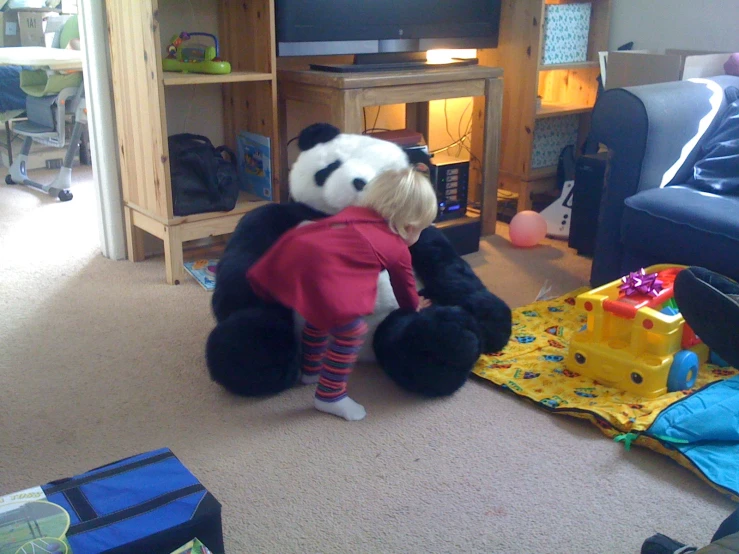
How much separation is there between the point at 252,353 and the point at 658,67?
1.96 metres

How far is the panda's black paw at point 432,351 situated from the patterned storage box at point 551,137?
170cm

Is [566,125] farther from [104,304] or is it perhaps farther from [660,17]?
[104,304]

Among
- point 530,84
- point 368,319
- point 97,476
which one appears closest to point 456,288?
point 368,319

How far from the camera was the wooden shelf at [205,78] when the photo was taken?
2381 mm

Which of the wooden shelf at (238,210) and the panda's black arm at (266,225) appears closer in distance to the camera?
the panda's black arm at (266,225)

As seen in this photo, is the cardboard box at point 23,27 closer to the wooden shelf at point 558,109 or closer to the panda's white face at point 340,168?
the wooden shelf at point 558,109

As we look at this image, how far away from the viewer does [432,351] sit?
180 centimetres

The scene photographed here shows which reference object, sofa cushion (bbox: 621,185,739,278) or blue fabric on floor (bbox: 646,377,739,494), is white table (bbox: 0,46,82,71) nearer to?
sofa cushion (bbox: 621,185,739,278)

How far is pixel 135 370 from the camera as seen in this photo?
199 cm

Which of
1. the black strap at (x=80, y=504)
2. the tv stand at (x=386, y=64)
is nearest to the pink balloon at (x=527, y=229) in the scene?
the tv stand at (x=386, y=64)

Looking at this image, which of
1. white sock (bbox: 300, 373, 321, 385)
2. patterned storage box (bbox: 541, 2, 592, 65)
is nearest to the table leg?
patterned storage box (bbox: 541, 2, 592, 65)

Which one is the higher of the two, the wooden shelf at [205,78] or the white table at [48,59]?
the wooden shelf at [205,78]

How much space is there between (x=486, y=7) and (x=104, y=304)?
194 cm

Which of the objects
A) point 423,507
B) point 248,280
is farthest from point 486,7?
point 423,507
